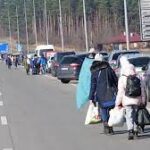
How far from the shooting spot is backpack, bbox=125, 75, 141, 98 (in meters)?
12.9

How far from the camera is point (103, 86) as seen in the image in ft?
44.9

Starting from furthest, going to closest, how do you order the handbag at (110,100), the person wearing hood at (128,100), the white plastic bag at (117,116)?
the handbag at (110,100) < the white plastic bag at (117,116) < the person wearing hood at (128,100)

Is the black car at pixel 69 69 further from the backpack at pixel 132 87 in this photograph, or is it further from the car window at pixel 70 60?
the backpack at pixel 132 87

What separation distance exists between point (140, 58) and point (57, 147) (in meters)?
14.5

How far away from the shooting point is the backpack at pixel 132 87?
12.9 m

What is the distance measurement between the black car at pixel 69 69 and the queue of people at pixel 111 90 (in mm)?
23562

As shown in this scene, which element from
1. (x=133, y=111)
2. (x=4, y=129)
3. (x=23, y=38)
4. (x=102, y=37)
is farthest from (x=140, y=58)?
(x=23, y=38)

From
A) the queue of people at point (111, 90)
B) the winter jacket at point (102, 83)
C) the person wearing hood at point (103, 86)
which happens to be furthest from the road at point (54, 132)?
the winter jacket at point (102, 83)

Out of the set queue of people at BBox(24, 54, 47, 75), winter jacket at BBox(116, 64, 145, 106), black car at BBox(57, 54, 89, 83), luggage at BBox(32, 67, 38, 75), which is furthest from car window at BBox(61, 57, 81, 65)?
winter jacket at BBox(116, 64, 145, 106)

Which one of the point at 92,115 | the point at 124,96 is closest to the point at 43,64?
the point at 92,115

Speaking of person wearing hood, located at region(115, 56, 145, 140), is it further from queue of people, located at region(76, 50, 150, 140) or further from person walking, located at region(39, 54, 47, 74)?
person walking, located at region(39, 54, 47, 74)

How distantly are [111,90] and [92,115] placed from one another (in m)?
2.13

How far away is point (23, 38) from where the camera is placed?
568 ft

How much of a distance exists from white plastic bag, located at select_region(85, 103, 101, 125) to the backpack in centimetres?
222
